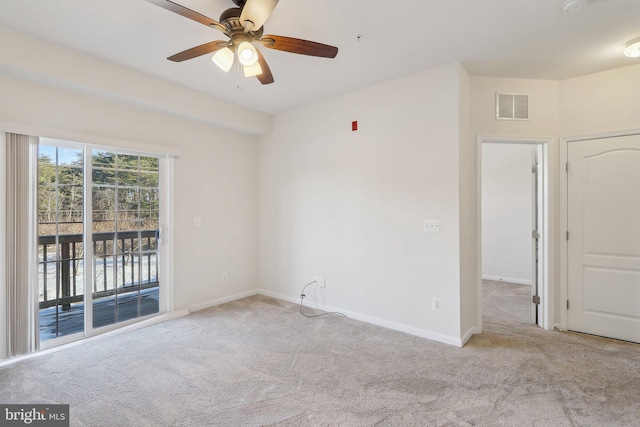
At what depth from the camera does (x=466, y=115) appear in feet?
9.95

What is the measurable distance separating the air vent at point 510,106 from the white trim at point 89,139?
3.68 metres

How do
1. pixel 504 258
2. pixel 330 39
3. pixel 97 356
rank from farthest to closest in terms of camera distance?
pixel 504 258 → pixel 97 356 → pixel 330 39

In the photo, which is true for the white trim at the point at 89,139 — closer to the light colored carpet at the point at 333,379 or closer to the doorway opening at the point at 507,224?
the light colored carpet at the point at 333,379

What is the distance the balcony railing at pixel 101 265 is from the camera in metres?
2.90

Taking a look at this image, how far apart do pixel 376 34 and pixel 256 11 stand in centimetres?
109

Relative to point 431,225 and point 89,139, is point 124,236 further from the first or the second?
point 431,225

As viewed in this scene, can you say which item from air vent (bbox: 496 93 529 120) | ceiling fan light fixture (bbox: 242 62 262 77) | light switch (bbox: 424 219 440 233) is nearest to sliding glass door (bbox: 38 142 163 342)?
ceiling fan light fixture (bbox: 242 62 262 77)

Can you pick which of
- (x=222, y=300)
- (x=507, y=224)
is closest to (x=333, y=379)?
(x=222, y=300)

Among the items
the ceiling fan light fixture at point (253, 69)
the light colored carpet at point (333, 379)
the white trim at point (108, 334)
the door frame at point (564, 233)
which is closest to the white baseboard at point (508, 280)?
the door frame at point (564, 233)

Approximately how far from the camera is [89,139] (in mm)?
2967

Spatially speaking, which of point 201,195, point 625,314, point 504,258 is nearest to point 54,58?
point 201,195

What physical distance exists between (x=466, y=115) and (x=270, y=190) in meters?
2.74

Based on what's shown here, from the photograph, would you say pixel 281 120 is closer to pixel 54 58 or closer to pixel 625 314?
pixel 54 58

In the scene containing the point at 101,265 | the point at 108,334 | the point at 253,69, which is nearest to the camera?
the point at 253,69
